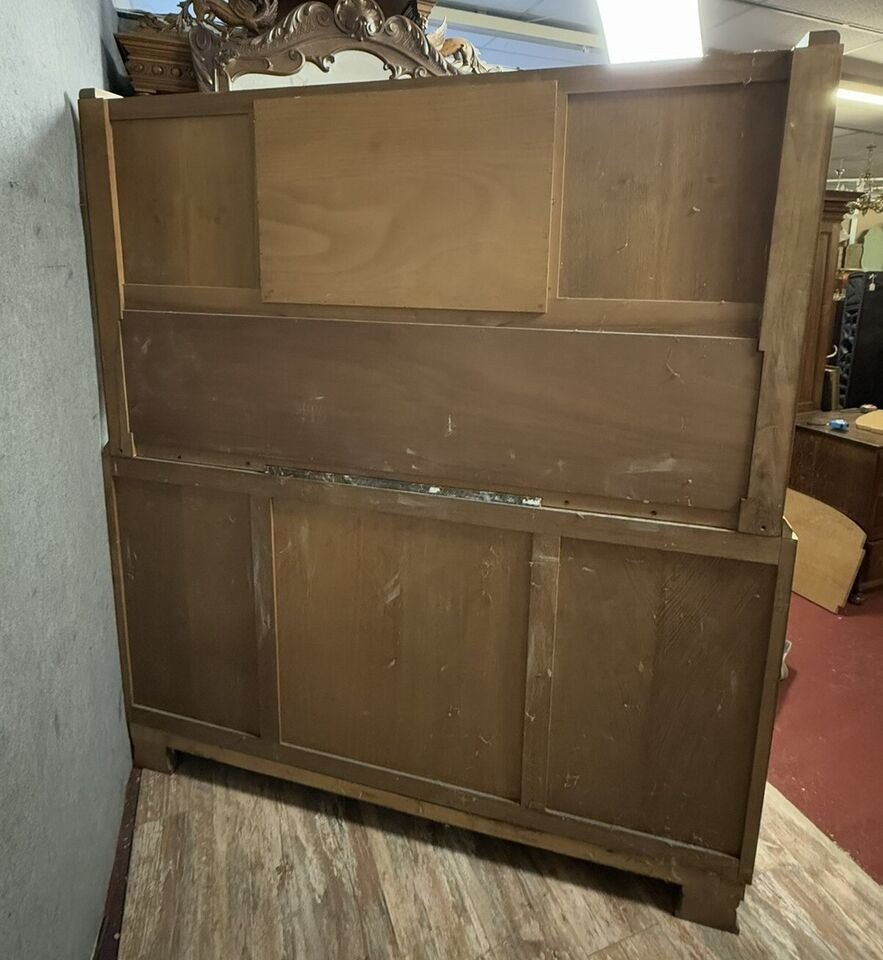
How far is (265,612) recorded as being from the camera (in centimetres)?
161

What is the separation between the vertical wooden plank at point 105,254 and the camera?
145cm

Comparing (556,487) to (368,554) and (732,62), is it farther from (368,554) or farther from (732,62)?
(732,62)

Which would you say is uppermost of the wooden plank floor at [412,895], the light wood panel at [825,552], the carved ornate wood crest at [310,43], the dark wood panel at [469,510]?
the carved ornate wood crest at [310,43]

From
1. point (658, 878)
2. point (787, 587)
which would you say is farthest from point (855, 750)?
point (787, 587)

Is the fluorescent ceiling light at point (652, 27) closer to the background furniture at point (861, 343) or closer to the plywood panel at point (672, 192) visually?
the plywood panel at point (672, 192)

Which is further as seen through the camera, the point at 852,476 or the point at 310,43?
the point at 852,476

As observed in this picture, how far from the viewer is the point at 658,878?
1483 mm

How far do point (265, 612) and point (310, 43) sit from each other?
130 cm

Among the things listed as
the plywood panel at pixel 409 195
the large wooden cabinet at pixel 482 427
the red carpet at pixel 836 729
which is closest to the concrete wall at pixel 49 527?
the large wooden cabinet at pixel 482 427

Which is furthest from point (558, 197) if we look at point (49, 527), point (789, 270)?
point (49, 527)

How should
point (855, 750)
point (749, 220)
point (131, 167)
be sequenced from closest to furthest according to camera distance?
1. point (749, 220)
2. point (131, 167)
3. point (855, 750)

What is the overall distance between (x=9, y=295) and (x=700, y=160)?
1076 mm

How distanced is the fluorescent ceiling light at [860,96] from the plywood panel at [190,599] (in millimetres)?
4594

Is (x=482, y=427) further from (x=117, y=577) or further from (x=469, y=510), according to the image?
(x=117, y=577)
